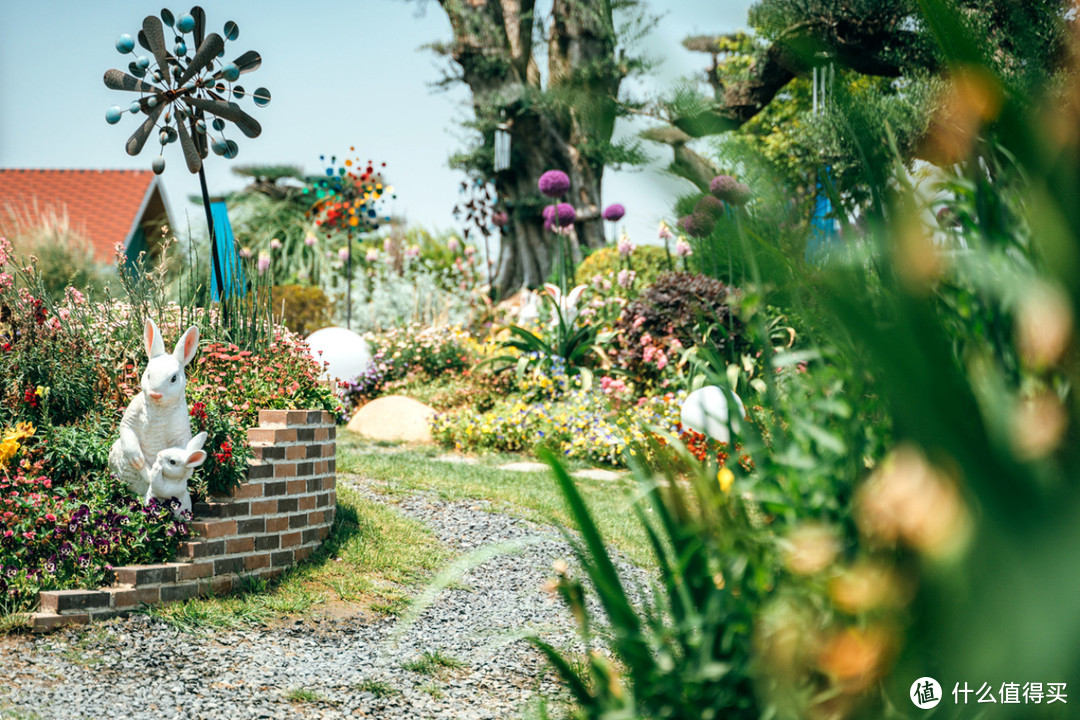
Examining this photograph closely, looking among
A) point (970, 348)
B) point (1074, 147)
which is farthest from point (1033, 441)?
point (970, 348)

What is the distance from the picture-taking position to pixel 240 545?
12.3 ft

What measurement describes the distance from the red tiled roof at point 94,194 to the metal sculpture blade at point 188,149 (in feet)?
37.9

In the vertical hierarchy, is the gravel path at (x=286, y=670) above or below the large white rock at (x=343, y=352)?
below

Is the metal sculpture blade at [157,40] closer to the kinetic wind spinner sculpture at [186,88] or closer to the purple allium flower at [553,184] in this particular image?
the kinetic wind spinner sculpture at [186,88]

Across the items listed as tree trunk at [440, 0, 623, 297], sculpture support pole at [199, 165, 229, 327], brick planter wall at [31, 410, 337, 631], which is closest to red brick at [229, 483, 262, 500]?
brick planter wall at [31, 410, 337, 631]

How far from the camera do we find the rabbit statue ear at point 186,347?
3.55m

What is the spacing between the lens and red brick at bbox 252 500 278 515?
3.85 metres

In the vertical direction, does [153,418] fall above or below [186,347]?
below

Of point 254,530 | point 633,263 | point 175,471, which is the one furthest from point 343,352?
point 175,471

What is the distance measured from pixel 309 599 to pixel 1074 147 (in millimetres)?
3549

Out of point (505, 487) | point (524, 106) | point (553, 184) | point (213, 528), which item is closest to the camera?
point (213, 528)

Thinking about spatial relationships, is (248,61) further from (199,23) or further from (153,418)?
(153,418)

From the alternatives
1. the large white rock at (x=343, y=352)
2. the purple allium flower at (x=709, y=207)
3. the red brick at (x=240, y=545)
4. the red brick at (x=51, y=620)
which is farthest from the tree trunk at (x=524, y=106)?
the purple allium flower at (x=709, y=207)

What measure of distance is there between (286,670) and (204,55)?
3.91 meters
